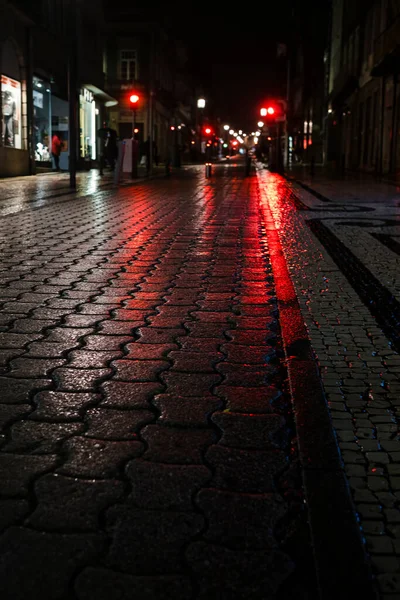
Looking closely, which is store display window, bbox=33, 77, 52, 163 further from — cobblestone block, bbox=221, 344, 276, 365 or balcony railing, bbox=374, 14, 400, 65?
cobblestone block, bbox=221, 344, 276, 365

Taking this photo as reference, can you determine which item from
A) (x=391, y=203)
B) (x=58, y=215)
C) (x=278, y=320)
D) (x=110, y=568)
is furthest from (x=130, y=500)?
(x=391, y=203)

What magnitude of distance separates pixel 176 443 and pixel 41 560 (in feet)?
2.97

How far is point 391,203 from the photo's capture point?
1530 centimetres

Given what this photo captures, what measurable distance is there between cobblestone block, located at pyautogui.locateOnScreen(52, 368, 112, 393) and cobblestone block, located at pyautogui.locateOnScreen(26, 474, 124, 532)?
949mm

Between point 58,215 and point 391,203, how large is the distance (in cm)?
701

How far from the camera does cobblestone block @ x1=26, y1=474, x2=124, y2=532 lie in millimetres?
2154

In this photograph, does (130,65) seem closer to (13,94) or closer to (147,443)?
(13,94)

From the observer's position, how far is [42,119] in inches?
1291

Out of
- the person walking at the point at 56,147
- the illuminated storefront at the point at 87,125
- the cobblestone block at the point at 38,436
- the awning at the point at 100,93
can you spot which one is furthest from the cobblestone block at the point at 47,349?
the awning at the point at 100,93

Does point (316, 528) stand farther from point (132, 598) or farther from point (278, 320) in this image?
point (278, 320)

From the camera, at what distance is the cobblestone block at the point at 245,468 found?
242 centimetres

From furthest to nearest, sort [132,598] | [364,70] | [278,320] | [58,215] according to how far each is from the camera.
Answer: [364,70] → [58,215] → [278,320] → [132,598]

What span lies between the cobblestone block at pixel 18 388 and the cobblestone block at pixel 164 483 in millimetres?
866

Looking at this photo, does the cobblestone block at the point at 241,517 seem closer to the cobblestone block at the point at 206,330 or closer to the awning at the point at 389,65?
the cobblestone block at the point at 206,330
